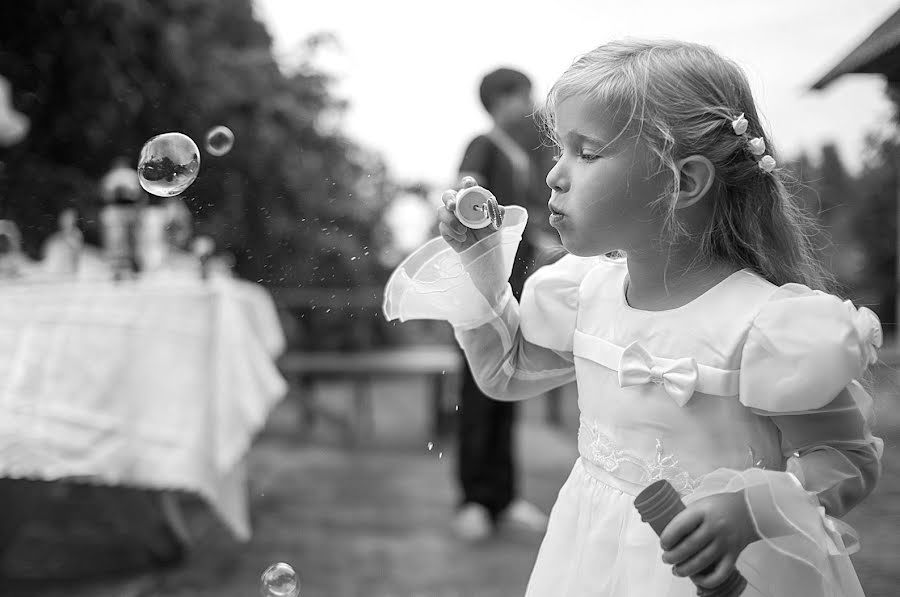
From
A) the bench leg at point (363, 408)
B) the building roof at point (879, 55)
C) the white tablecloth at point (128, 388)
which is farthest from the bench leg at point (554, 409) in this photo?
the building roof at point (879, 55)

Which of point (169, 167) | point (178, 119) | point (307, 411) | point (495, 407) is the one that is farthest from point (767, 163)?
point (307, 411)

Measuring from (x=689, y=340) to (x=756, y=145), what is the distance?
228 millimetres

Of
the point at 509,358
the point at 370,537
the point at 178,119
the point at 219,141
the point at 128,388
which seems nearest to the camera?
the point at 509,358

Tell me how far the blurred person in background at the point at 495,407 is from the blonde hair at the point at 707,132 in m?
2.16

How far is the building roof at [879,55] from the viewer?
1503 mm

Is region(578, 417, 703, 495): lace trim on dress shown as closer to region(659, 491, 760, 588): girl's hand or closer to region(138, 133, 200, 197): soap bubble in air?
region(659, 491, 760, 588): girl's hand

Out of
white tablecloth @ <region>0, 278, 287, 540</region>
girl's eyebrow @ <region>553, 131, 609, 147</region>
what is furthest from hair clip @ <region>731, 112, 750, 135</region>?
white tablecloth @ <region>0, 278, 287, 540</region>

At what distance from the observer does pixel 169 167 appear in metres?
1.56

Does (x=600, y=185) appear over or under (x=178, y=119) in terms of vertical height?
under

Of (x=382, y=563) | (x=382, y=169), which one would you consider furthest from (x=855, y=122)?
(x=382, y=169)

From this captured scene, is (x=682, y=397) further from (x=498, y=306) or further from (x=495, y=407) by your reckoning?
(x=495, y=407)

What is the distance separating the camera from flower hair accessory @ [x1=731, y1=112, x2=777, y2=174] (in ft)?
3.19

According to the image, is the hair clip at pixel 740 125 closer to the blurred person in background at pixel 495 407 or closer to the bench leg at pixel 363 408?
the blurred person in background at pixel 495 407

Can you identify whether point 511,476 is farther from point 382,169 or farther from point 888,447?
point 382,169
